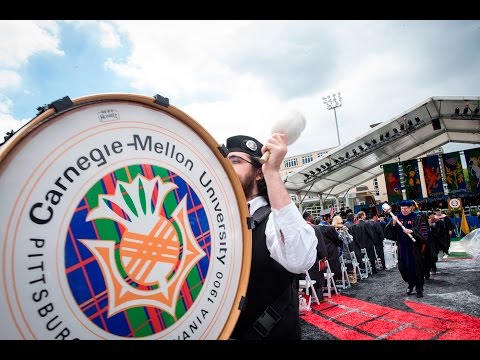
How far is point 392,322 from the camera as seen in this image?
4137 mm

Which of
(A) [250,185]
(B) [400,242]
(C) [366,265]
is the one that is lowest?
(C) [366,265]

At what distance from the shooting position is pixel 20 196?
644 mm

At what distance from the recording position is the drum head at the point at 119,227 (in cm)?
64

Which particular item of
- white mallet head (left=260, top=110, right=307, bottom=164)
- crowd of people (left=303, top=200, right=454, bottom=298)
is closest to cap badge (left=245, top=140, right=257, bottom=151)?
white mallet head (left=260, top=110, right=307, bottom=164)

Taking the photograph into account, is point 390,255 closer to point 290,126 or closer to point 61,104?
point 290,126

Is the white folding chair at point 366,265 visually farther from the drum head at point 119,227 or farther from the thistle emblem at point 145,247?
the thistle emblem at point 145,247

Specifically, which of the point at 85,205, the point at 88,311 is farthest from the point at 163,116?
the point at 88,311

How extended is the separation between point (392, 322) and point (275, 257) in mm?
3919

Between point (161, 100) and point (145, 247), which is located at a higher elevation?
point (161, 100)

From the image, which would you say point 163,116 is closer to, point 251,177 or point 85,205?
point 85,205

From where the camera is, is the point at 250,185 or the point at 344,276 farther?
the point at 344,276

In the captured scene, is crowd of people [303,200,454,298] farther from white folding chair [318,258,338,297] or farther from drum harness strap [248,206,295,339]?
drum harness strap [248,206,295,339]

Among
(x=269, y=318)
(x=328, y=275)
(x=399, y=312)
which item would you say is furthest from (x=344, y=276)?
(x=269, y=318)

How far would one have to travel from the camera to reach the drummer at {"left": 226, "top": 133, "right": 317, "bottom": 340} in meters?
1.13
